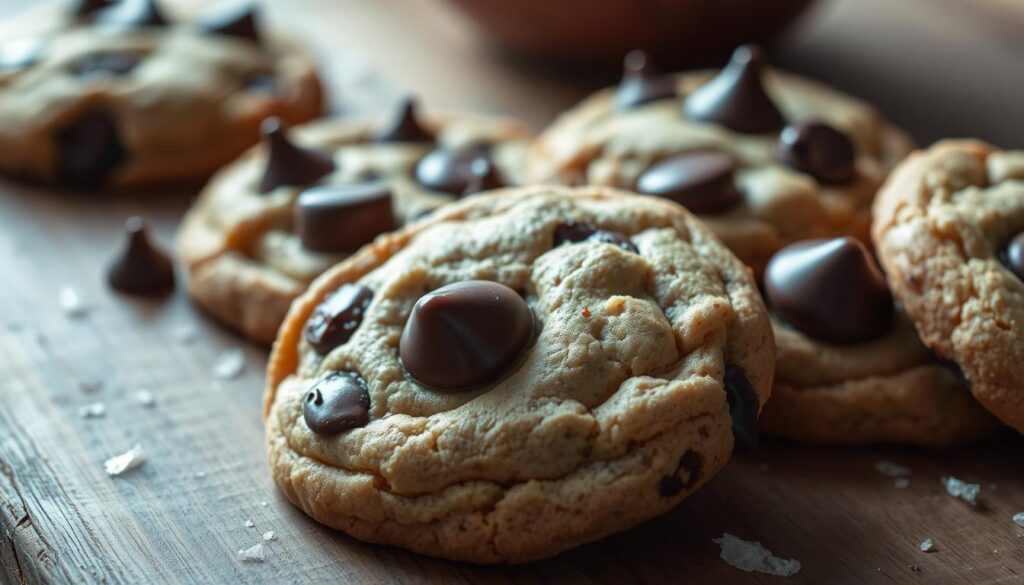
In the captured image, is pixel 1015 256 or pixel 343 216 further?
pixel 343 216

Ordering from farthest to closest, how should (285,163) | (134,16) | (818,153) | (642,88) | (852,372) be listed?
(134,16), (642,88), (285,163), (818,153), (852,372)

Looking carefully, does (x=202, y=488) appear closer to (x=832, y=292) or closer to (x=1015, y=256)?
(x=832, y=292)

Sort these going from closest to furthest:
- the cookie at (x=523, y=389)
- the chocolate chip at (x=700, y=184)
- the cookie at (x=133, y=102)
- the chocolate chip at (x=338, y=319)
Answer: the cookie at (x=523, y=389)
the chocolate chip at (x=338, y=319)
the chocolate chip at (x=700, y=184)
the cookie at (x=133, y=102)

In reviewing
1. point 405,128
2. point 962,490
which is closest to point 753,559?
point 962,490

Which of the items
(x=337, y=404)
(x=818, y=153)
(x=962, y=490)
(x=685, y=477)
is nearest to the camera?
(x=685, y=477)

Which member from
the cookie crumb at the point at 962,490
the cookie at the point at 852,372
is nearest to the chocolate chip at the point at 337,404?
the cookie at the point at 852,372

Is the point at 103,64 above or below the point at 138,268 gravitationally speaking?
above

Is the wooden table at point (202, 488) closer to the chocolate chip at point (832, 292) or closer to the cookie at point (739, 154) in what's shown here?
the chocolate chip at point (832, 292)

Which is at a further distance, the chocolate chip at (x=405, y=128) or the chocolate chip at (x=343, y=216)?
the chocolate chip at (x=405, y=128)
